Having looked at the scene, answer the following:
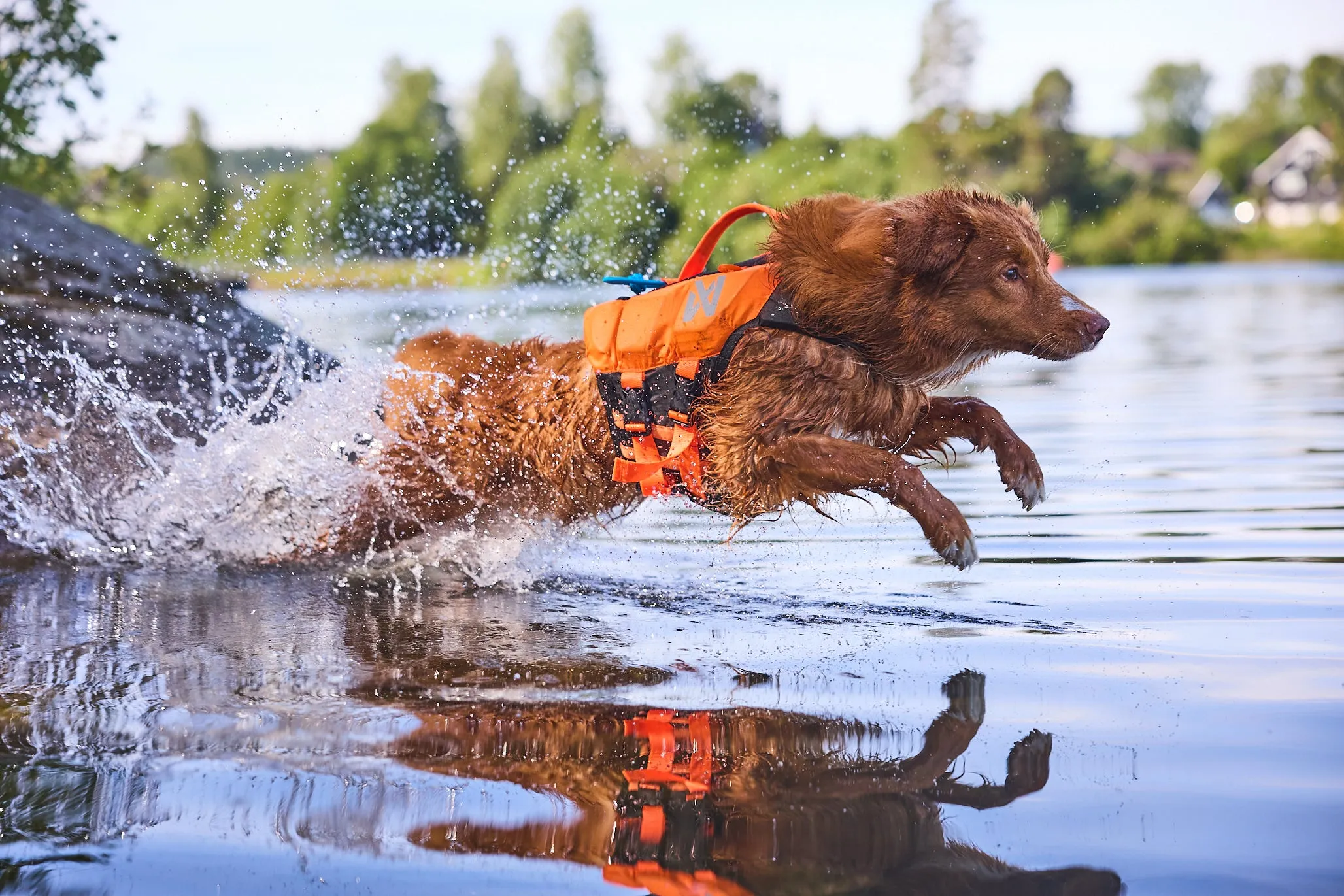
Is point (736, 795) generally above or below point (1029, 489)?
below

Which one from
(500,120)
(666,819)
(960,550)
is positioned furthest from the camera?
(500,120)

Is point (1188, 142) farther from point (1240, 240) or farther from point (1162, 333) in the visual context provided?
point (1162, 333)

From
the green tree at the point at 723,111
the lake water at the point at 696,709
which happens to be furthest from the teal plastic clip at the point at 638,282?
the green tree at the point at 723,111

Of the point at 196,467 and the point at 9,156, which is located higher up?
the point at 9,156

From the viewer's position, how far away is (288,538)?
6.84 metres

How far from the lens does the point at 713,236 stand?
560cm

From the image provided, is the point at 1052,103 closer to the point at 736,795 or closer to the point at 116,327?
the point at 116,327

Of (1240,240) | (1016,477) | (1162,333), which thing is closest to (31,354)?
(1016,477)

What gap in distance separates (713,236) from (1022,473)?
61.8 inches

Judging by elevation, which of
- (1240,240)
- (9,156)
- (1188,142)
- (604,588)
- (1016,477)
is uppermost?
(1188,142)

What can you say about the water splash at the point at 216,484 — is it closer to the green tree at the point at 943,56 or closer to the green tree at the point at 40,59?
the green tree at the point at 40,59

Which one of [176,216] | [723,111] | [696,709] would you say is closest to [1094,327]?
[696,709]

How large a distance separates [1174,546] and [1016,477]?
1.72 m

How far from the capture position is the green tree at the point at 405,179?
1758 cm
